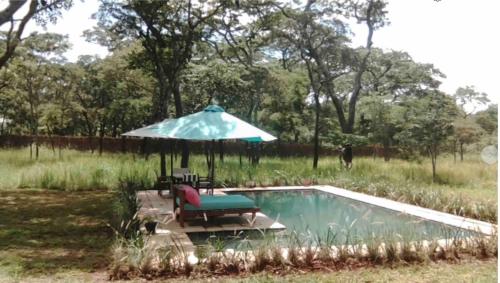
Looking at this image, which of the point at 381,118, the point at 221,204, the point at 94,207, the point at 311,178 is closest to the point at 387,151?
the point at 381,118

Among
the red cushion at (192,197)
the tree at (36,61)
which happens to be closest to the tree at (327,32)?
the tree at (36,61)

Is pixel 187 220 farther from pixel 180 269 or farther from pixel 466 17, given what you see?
pixel 466 17

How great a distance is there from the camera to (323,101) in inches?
1284

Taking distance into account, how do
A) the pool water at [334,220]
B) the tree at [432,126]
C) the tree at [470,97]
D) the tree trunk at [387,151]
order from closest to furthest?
the pool water at [334,220] → the tree at [432,126] → the tree trunk at [387,151] → the tree at [470,97]

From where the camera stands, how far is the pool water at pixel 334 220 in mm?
6480

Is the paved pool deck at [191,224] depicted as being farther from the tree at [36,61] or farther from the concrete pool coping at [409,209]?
the tree at [36,61]

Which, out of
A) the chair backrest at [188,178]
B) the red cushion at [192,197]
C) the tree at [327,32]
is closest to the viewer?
the red cushion at [192,197]

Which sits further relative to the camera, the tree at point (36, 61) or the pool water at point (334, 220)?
the tree at point (36, 61)

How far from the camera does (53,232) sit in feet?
23.3

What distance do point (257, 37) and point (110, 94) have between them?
8.78m

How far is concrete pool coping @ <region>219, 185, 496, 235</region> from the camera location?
7.43 m

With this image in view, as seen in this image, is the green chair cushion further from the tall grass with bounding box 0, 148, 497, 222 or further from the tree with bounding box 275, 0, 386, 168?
the tree with bounding box 275, 0, 386, 168

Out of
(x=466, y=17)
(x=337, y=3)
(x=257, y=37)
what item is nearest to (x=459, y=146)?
(x=337, y=3)

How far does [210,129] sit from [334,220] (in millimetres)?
2992
